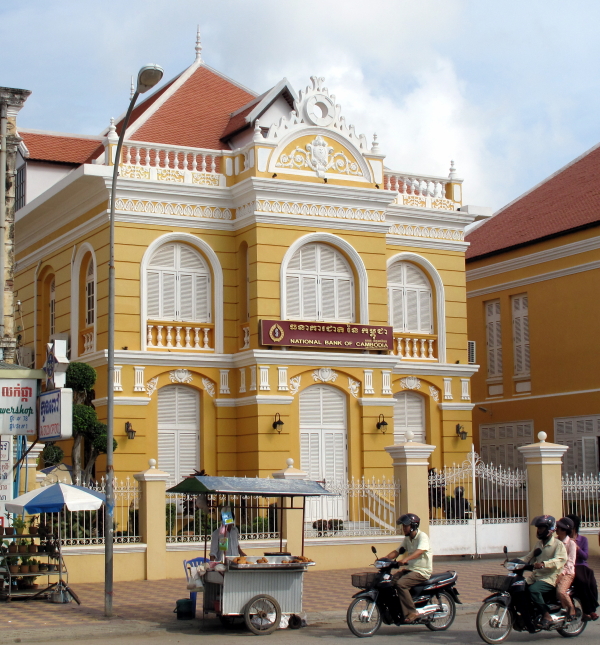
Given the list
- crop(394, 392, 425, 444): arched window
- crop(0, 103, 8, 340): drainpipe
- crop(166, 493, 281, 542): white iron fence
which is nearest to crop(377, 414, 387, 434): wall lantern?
crop(394, 392, 425, 444): arched window

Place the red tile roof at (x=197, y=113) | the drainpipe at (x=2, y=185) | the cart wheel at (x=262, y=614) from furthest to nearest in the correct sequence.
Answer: the red tile roof at (x=197, y=113) → the drainpipe at (x=2, y=185) → the cart wheel at (x=262, y=614)

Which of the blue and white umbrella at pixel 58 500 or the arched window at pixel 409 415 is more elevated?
the arched window at pixel 409 415

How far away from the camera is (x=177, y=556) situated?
18.7 m

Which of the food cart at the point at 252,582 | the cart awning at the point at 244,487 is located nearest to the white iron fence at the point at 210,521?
the cart awning at the point at 244,487

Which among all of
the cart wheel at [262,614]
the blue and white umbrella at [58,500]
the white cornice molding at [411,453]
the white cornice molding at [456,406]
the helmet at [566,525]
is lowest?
the cart wheel at [262,614]

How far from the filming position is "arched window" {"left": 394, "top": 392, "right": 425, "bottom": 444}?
85.9 feet

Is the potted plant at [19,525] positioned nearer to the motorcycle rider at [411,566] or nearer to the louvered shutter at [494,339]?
the motorcycle rider at [411,566]

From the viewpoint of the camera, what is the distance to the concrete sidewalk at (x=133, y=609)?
13250 mm

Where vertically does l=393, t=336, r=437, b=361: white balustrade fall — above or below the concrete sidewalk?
above

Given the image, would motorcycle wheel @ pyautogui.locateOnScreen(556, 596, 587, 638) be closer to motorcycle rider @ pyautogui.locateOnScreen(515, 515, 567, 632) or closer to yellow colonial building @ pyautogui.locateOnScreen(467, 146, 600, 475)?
motorcycle rider @ pyautogui.locateOnScreen(515, 515, 567, 632)

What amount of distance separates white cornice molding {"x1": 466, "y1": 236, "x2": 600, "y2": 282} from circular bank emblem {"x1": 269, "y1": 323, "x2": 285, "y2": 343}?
9346mm

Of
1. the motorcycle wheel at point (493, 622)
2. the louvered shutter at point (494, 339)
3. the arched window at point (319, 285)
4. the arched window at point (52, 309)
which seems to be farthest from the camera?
the louvered shutter at point (494, 339)

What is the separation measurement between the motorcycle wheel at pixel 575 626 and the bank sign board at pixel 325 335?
11.8 metres

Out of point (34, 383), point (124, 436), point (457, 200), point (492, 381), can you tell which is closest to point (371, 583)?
point (34, 383)
